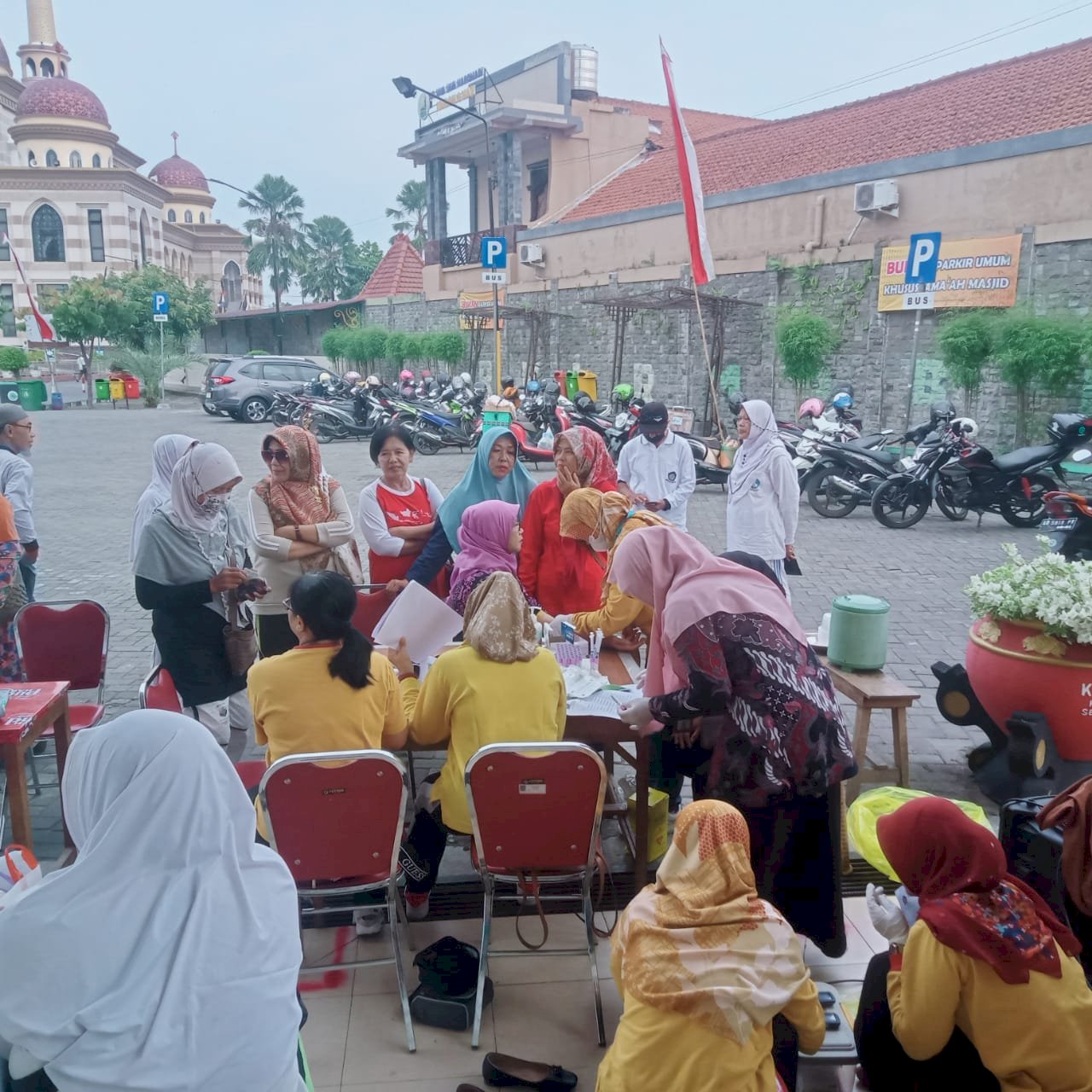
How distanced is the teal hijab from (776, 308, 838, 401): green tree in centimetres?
1170

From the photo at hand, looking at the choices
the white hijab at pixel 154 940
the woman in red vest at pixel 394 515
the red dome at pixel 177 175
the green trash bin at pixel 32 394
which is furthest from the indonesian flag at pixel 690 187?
the red dome at pixel 177 175

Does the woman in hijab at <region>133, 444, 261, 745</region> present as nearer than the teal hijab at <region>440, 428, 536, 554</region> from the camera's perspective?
Yes

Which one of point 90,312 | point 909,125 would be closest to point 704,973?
point 909,125

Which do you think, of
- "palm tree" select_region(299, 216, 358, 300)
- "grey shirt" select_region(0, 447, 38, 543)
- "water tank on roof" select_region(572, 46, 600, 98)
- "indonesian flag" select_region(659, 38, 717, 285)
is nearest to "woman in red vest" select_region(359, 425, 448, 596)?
"grey shirt" select_region(0, 447, 38, 543)

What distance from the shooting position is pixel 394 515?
492 centimetres

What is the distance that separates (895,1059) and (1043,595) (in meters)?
2.15

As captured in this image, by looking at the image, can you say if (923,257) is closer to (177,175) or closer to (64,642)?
(64,642)

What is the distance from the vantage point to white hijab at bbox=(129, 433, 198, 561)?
410 cm

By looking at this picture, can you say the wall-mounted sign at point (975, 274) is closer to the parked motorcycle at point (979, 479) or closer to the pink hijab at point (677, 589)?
the parked motorcycle at point (979, 479)

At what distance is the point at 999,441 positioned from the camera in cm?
1323

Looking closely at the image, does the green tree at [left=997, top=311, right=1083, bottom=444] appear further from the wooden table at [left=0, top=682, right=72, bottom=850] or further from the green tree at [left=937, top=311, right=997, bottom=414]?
the wooden table at [left=0, top=682, right=72, bottom=850]

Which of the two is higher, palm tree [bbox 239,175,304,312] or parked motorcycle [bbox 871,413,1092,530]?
palm tree [bbox 239,175,304,312]

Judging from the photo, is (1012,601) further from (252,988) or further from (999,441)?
(999,441)

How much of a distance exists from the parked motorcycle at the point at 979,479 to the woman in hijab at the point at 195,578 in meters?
7.98
